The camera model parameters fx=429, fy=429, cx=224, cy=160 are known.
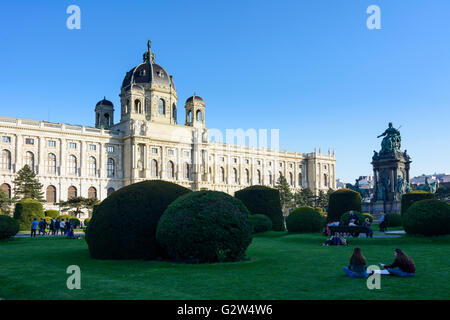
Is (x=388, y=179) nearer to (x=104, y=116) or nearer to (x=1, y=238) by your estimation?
(x=1, y=238)

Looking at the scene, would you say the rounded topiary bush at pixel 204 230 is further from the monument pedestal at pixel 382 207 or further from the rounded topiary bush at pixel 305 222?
the monument pedestal at pixel 382 207

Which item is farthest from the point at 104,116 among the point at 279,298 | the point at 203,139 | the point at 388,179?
the point at 279,298

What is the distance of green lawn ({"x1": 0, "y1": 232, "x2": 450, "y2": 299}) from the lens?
22.5 feet

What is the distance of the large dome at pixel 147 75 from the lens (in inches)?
2464

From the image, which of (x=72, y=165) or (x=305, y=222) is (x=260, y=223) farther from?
(x=72, y=165)

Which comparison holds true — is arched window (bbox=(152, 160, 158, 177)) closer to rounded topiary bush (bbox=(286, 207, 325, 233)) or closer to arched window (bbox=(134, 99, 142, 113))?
arched window (bbox=(134, 99, 142, 113))

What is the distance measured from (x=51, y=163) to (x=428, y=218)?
46.7m

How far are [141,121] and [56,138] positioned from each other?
11.1 meters

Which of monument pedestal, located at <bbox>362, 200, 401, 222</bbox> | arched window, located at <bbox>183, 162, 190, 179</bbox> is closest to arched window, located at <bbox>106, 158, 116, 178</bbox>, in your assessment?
arched window, located at <bbox>183, 162, 190, 179</bbox>

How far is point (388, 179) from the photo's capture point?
3112cm

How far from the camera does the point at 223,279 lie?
823 centimetres

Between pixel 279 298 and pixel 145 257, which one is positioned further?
pixel 145 257

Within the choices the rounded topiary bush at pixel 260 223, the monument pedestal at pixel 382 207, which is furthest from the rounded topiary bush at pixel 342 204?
the monument pedestal at pixel 382 207

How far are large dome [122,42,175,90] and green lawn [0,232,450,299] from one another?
5248 cm
